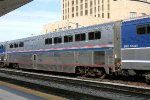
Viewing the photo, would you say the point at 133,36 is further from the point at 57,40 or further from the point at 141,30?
the point at 57,40

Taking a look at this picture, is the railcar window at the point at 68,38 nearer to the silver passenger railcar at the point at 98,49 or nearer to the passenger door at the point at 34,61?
the silver passenger railcar at the point at 98,49

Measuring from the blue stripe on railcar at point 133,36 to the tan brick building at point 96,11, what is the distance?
77371mm

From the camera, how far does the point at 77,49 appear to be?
81.2ft

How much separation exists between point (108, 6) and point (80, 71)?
116969mm

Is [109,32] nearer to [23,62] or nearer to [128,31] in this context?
[128,31]

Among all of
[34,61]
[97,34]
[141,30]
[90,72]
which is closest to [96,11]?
[34,61]

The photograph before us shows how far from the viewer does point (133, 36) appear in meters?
19.6

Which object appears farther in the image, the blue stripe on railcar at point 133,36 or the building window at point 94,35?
the building window at point 94,35

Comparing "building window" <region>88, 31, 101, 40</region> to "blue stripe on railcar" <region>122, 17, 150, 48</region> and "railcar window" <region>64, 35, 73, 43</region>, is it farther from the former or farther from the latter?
"blue stripe on railcar" <region>122, 17, 150, 48</region>

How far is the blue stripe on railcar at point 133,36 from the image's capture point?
738 inches

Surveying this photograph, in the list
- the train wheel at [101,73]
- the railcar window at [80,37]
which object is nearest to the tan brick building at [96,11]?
the railcar window at [80,37]

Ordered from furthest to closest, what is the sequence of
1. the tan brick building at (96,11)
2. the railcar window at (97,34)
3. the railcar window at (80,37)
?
the tan brick building at (96,11) → the railcar window at (80,37) → the railcar window at (97,34)

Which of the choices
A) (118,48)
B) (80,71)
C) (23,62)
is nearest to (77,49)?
(80,71)

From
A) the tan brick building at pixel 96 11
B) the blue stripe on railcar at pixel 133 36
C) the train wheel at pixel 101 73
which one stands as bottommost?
the train wheel at pixel 101 73
